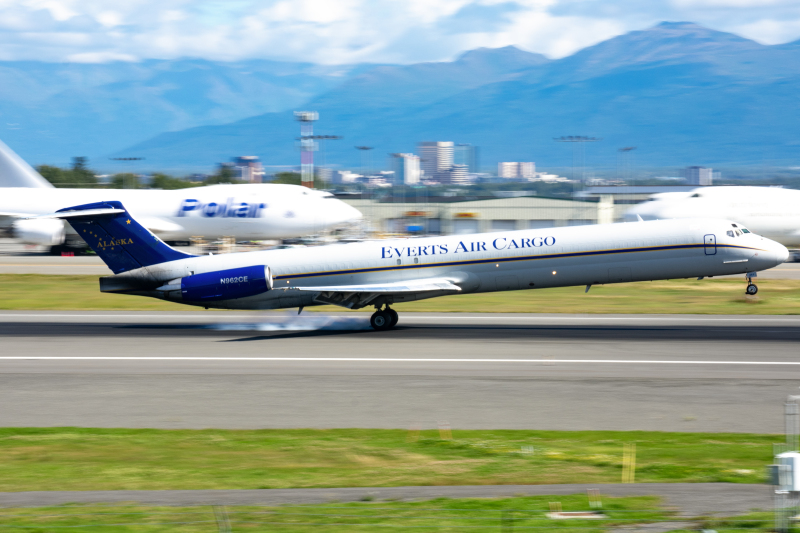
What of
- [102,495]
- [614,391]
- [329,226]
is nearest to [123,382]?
[102,495]

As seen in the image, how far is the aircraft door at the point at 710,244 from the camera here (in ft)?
104

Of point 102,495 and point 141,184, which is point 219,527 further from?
point 141,184

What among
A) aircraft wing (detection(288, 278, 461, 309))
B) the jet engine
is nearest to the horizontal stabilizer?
the jet engine

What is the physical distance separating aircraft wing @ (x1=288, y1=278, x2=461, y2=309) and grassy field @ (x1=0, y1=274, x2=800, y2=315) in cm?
775

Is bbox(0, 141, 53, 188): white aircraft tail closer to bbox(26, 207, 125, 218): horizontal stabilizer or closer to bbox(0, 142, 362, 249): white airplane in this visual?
bbox(0, 142, 362, 249): white airplane

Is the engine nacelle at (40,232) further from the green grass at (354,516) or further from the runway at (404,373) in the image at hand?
the green grass at (354,516)

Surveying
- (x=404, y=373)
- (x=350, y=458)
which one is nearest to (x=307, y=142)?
(x=404, y=373)

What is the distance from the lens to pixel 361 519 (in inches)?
427

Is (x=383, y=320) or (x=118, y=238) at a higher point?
(x=118, y=238)

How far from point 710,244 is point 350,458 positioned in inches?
834

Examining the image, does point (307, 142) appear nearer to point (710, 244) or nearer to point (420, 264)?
point (420, 264)

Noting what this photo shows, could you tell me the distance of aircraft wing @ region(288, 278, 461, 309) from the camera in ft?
101

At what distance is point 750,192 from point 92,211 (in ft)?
191

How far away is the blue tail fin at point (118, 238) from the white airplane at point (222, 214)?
39090 mm
